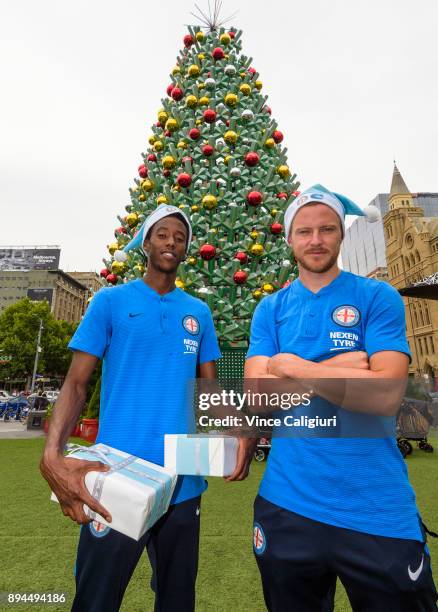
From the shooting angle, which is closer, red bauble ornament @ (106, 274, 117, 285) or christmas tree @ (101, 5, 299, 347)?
christmas tree @ (101, 5, 299, 347)

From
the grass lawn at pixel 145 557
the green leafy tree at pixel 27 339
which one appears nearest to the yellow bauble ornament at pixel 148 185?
the grass lawn at pixel 145 557

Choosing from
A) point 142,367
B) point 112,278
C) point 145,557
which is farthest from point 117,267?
point 142,367

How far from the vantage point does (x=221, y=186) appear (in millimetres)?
7340

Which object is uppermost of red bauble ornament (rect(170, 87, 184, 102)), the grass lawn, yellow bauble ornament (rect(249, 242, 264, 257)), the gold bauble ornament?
red bauble ornament (rect(170, 87, 184, 102))

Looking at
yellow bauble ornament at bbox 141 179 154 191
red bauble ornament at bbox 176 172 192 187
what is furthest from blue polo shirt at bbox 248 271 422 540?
yellow bauble ornament at bbox 141 179 154 191

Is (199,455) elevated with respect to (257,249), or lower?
lower

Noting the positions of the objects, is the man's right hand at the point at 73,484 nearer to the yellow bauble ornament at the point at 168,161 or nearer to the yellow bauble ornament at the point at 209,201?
the yellow bauble ornament at the point at 209,201

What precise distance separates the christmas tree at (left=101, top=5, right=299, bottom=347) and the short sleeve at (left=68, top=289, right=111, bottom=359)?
171 inches

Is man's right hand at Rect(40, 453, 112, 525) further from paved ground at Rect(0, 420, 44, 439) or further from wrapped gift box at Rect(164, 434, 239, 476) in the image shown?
paved ground at Rect(0, 420, 44, 439)

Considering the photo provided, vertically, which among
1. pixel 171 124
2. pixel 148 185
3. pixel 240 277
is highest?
pixel 171 124

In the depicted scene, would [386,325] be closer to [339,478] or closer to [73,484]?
[339,478]

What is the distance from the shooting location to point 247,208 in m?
7.16

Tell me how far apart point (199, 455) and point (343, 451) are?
48cm

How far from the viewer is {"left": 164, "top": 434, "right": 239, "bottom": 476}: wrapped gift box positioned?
1.22 meters
